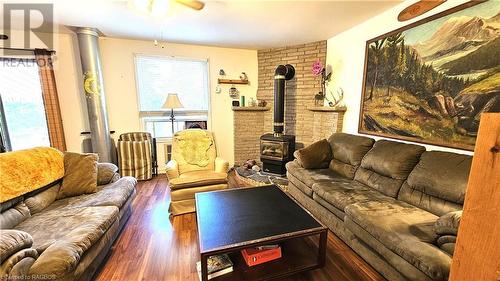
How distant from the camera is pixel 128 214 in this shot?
2.39 meters

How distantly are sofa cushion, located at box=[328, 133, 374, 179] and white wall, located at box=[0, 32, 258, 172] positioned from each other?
7.16ft

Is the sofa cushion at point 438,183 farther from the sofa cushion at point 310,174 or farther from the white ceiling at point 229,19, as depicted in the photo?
the white ceiling at point 229,19

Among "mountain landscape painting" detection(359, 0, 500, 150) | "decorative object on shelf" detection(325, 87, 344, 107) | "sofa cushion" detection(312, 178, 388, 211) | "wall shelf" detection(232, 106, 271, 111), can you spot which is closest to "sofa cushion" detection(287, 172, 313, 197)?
"sofa cushion" detection(312, 178, 388, 211)

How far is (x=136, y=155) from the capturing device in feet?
11.9

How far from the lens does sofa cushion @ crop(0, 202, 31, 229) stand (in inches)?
60.2

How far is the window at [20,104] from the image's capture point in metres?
3.09

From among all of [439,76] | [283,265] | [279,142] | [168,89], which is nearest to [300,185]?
[279,142]

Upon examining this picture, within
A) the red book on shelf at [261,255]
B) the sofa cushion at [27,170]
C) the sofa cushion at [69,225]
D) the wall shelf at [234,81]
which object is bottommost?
the red book on shelf at [261,255]

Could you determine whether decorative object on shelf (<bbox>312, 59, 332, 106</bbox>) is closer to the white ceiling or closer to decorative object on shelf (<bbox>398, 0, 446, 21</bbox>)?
the white ceiling

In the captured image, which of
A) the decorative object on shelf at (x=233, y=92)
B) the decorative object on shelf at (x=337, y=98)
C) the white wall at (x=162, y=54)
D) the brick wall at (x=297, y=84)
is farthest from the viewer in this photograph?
the decorative object on shelf at (x=233, y=92)

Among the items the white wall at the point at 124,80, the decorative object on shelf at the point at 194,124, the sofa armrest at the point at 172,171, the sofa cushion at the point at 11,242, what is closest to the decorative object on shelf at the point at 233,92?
the white wall at the point at 124,80

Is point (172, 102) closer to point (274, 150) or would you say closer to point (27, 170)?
point (274, 150)

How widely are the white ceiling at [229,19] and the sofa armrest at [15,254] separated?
83.5 inches

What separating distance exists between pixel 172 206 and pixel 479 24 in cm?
334
